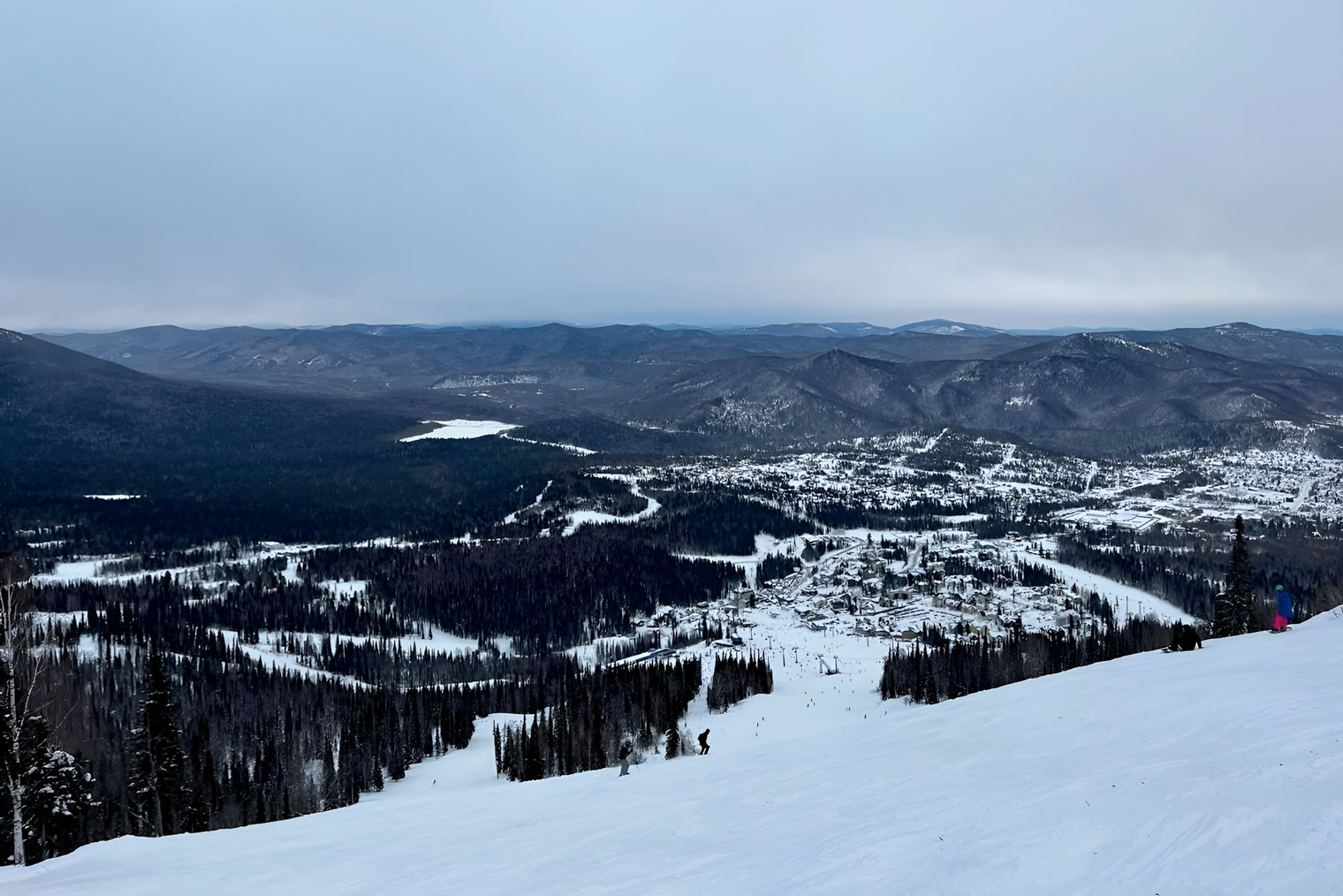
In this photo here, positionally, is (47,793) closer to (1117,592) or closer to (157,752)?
(157,752)

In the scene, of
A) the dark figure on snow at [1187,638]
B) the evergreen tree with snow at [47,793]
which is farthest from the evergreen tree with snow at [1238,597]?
the evergreen tree with snow at [47,793]

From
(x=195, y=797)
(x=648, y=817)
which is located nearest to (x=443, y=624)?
(x=195, y=797)

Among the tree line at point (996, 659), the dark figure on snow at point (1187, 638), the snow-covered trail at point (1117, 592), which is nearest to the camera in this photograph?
the dark figure on snow at point (1187, 638)

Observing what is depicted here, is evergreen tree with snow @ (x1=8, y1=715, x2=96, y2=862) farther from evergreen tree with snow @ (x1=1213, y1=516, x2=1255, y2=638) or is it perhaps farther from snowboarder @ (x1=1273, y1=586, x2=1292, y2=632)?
evergreen tree with snow @ (x1=1213, y1=516, x2=1255, y2=638)

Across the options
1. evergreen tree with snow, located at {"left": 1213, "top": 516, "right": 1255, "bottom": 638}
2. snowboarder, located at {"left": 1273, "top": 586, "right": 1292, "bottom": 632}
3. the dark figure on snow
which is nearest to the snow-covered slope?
the dark figure on snow

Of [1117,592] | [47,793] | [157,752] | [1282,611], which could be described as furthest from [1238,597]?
[1117,592]

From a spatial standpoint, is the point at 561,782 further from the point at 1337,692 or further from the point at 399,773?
the point at 399,773

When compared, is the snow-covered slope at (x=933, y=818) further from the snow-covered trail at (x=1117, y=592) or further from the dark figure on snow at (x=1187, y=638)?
the snow-covered trail at (x=1117, y=592)
